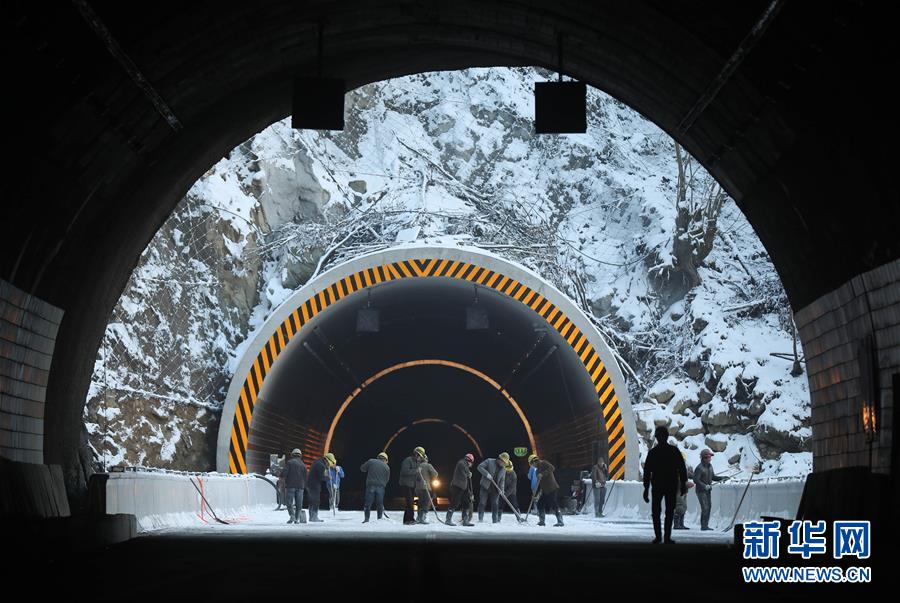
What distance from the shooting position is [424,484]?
29.2m

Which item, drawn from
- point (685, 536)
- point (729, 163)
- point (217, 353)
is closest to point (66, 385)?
point (729, 163)

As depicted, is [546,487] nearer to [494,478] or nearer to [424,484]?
[494,478]

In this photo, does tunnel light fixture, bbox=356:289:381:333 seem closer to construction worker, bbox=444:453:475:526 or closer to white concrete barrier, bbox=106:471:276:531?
construction worker, bbox=444:453:475:526

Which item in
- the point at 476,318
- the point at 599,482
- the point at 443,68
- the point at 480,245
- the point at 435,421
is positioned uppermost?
the point at 480,245

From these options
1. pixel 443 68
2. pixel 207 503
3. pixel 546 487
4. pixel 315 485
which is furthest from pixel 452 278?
pixel 443 68

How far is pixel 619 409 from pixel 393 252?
19.4ft

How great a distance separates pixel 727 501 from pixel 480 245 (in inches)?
466

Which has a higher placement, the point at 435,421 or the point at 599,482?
the point at 435,421

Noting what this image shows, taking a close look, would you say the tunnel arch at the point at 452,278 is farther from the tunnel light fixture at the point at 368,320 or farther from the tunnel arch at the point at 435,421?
the tunnel arch at the point at 435,421

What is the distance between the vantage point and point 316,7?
46.9 feet

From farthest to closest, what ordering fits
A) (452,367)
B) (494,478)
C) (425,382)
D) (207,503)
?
(425,382), (452,367), (494,478), (207,503)

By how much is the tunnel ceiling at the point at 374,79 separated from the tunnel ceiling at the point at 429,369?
11265mm

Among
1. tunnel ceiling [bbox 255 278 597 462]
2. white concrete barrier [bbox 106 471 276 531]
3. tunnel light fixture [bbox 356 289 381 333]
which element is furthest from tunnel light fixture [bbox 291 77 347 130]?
tunnel light fixture [bbox 356 289 381 333]

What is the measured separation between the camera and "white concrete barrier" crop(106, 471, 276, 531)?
18.6m
